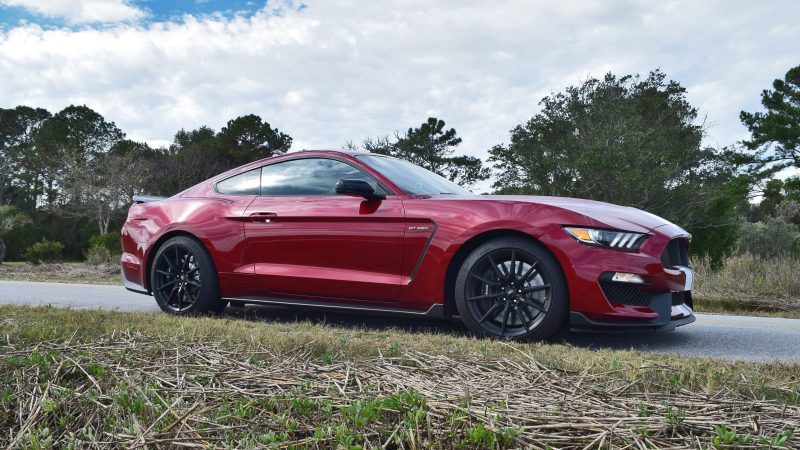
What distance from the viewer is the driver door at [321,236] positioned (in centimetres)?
506

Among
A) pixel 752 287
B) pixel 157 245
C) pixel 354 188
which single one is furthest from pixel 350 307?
pixel 752 287

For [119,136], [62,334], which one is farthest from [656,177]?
[119,136]

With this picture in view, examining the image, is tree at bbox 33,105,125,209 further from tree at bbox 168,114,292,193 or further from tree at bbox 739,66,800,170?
tree at bbox 739,66,800,170

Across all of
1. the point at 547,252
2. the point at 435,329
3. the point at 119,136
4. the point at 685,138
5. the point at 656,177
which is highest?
the point at 119,136

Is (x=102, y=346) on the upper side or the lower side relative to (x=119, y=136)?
lower

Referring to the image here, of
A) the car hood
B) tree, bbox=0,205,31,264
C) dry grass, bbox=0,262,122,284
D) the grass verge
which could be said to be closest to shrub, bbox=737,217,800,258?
dry grass, bbox=0,262,122,284

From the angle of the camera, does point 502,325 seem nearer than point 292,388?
No

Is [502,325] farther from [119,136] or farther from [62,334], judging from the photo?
[119,136]

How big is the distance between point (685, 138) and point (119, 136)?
44578 millimetres

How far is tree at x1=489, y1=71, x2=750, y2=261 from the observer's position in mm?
30016

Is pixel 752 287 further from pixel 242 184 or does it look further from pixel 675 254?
pixel 242 184

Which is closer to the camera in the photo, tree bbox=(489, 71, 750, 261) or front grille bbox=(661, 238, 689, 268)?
front grille bbox=(661, 238, 689, 268)

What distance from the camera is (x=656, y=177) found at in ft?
97.5

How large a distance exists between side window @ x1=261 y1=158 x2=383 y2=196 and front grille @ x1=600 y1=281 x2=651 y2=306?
1865 mm
